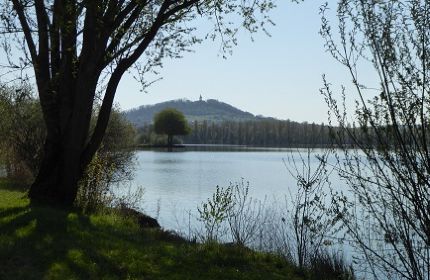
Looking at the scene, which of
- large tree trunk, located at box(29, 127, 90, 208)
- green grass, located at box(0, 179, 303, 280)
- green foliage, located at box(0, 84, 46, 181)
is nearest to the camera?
green grass, located at box(0, 179, 303, 280)

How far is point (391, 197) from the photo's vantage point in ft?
19.0

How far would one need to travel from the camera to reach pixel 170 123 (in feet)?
419

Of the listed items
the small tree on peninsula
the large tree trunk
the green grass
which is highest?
the small tree on peninsula

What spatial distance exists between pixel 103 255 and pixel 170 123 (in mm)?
119527

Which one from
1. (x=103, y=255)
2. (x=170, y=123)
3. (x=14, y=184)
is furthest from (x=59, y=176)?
(x=170, y=123)

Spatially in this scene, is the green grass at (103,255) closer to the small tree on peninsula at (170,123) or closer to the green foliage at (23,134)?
the green foliage at (23,134)

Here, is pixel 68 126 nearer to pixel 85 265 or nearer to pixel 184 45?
pixel 184 45

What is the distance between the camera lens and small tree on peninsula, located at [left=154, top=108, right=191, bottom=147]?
421 feet

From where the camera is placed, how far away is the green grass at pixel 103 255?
8.01 metres

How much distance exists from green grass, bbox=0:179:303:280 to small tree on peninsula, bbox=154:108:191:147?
116m

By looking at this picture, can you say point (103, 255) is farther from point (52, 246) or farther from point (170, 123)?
point (170, 123)

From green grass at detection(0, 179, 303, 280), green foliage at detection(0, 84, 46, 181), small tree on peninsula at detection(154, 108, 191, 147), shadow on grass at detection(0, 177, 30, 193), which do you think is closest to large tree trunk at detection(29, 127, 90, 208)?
green grass at detection(0, 179, 303, 280)

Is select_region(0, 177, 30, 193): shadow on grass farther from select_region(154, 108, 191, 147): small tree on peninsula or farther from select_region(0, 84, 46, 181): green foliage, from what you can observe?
select_region(154, 108, 191, 147): small tree on peninsula

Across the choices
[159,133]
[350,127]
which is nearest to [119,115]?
[350,127]
